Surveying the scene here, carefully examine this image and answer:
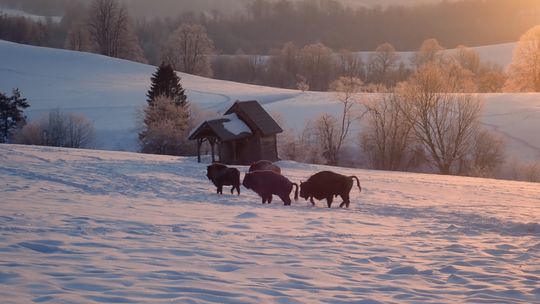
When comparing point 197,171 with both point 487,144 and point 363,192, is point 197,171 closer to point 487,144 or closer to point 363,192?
point 363,192

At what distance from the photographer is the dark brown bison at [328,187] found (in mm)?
17438

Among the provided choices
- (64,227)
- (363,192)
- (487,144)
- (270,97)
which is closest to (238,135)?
(363,192)

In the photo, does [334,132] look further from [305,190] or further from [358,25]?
[358,25]

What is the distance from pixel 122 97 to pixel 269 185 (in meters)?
63.2

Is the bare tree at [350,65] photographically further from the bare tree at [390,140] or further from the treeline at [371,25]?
Result: the bare tree at [390,140]

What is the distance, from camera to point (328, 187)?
1748 cm

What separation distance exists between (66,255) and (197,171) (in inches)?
776

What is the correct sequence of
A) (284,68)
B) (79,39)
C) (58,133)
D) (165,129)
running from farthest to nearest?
(284,68), (79,39), (58,133), (165,129)

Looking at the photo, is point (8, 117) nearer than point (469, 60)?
Yes

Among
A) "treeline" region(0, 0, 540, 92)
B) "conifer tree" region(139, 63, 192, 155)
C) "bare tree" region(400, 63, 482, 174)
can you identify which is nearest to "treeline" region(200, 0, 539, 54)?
"treeline" region(0, 0, 540, 92)

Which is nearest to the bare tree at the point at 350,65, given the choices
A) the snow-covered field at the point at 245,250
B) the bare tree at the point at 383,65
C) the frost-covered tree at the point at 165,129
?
the bare tree at the point at 383,65

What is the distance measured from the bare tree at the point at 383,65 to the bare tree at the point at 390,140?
212ft

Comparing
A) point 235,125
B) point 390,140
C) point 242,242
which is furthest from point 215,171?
point 390,140

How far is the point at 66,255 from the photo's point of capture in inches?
315
